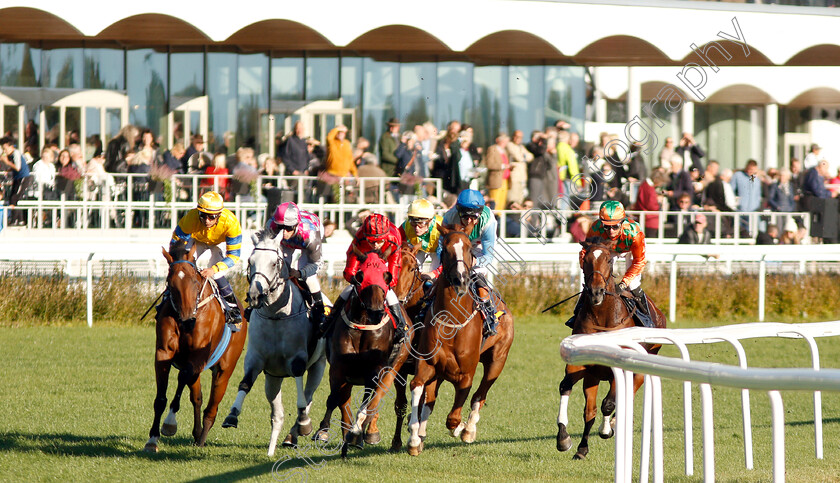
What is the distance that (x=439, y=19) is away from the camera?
15172mm

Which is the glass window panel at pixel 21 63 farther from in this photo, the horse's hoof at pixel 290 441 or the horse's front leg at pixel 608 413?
the horse's front leg at pixel 608 413

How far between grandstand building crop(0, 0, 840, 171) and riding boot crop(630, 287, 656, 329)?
304 inches

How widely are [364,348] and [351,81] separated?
1168 centimetres

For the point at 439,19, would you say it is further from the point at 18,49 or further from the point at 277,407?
the point at 277,407

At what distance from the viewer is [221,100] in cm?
1694

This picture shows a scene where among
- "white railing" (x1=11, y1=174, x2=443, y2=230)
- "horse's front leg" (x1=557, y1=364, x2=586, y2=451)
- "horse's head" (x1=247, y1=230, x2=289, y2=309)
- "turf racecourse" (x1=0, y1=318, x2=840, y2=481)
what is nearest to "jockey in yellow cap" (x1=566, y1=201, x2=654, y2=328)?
"horse's front leg" (x1=557, y1=364, x2=586, y2=451)

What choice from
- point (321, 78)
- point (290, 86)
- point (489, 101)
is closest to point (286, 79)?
point (290, 86)

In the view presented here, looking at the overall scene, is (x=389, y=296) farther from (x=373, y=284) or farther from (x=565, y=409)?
(x=565, y=409)

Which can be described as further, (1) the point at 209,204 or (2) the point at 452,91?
(2) the point at 452,91

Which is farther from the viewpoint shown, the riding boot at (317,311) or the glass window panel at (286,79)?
the glass window panel at (286,79)

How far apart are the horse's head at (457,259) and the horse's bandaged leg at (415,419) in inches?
26.6

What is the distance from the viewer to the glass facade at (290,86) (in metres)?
16.5

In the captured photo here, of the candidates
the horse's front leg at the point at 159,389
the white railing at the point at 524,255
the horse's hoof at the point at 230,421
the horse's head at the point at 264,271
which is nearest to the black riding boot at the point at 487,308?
the horse's head at the point at 264,271

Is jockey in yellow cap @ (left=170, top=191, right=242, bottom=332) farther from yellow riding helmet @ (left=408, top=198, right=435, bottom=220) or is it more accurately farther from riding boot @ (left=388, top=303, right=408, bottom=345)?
riding boot @ (left=388, top=303, right=408, bottom=345)
